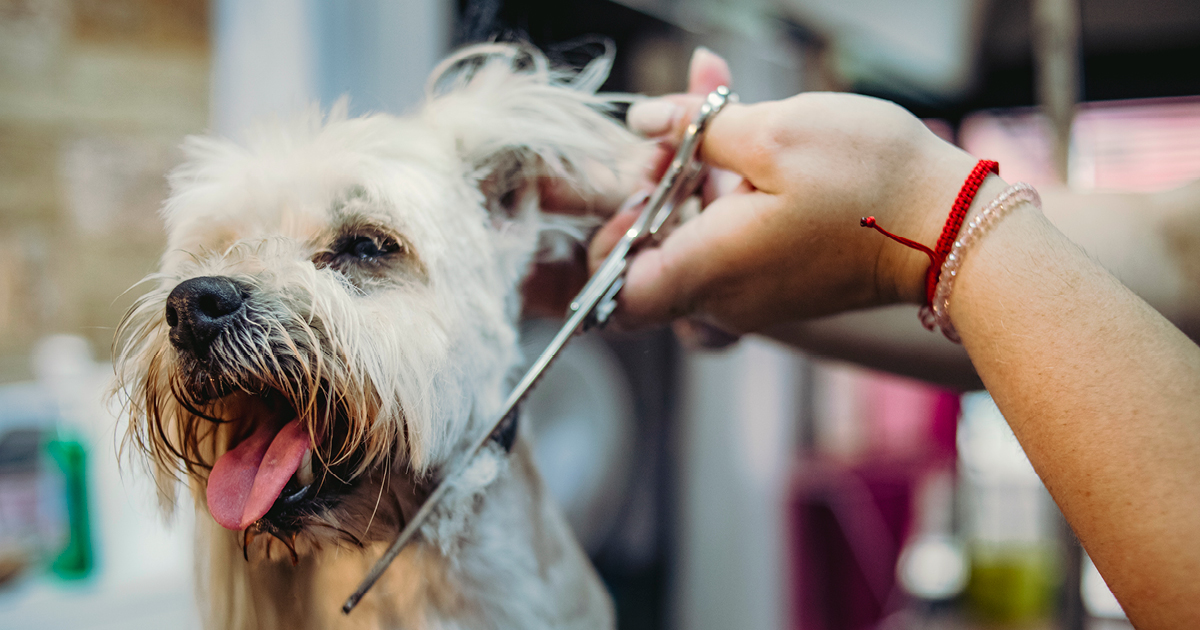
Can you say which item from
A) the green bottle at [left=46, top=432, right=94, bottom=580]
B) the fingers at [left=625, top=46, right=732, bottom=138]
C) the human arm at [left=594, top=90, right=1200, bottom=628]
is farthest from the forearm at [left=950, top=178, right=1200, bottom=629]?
the green bottle at [left=46, top=432, right=94, bottom=580]

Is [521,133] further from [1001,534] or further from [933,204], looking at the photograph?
[1001,534]

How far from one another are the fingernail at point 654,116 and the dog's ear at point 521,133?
0.04ft

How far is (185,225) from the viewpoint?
19.6 inches

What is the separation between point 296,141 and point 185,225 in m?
0.10

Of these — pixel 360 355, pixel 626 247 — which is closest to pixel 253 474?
pixel 360 355

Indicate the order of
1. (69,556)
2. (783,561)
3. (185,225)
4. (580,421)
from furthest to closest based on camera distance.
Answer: (783,561) → (580,421) → (69,556) → (185,225)

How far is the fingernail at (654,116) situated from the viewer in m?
0.56

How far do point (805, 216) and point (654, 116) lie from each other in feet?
0.54

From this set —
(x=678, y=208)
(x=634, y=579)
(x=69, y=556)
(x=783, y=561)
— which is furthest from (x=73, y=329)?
(x=783, y=561)

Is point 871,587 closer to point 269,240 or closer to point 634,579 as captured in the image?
point 634,579

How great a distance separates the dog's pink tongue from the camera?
0.40 meters

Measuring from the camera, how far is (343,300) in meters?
0.44

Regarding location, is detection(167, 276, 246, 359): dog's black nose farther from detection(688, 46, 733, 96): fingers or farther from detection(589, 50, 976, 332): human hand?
detection(688, 46, 733, 96): fingers

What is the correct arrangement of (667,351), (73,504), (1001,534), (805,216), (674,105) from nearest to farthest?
(805,216) → (674,105) → (73,504) → (667,351) → (1001,534)
